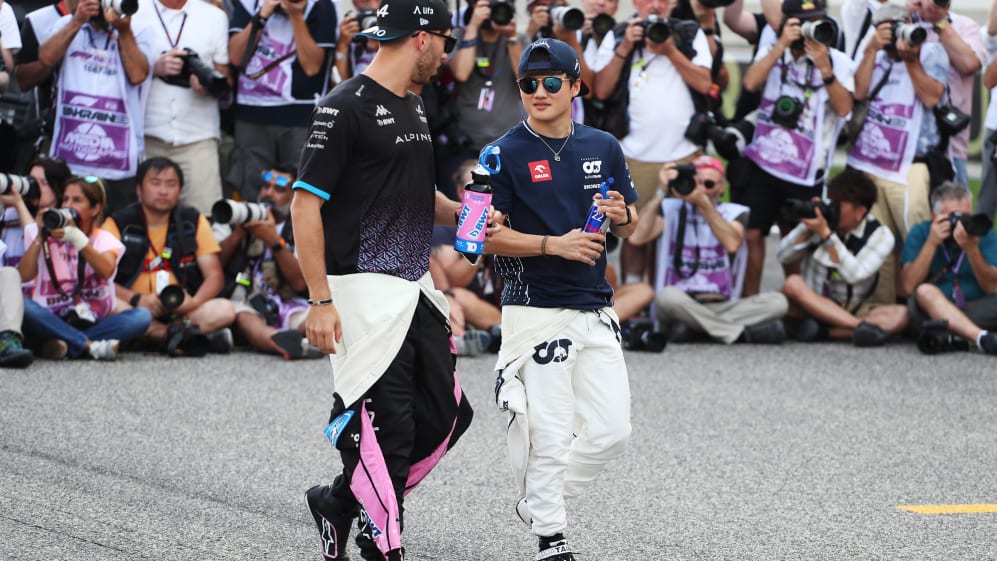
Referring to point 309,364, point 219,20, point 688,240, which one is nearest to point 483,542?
point 309,364

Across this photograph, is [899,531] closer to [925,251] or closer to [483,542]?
[483,542]

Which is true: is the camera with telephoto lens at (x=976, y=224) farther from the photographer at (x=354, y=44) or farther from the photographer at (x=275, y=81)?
the photographer at (x=275, y=81)

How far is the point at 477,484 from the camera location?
6.04 m

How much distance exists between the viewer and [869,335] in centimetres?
955

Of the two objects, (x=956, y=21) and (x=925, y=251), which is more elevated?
(x=956, y=21)

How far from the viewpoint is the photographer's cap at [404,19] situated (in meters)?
4.51

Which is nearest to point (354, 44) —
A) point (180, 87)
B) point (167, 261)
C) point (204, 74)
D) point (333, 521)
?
point (204, 74)

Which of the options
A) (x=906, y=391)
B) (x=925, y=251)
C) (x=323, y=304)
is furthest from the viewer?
(x=925, y=251)

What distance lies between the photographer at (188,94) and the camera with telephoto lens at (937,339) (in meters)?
4.95

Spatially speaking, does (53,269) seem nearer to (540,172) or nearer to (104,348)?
(104,348)

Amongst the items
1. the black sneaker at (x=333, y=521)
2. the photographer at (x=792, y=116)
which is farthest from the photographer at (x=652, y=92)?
the black sneaker at (x=333, y=521)

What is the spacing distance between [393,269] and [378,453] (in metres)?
0.60

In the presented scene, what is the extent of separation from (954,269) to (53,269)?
236 inches

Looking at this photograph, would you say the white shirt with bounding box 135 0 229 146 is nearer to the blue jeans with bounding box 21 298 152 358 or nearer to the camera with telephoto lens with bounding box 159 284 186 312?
the camera with telephoto lens with bounding box 159 284 186 312
